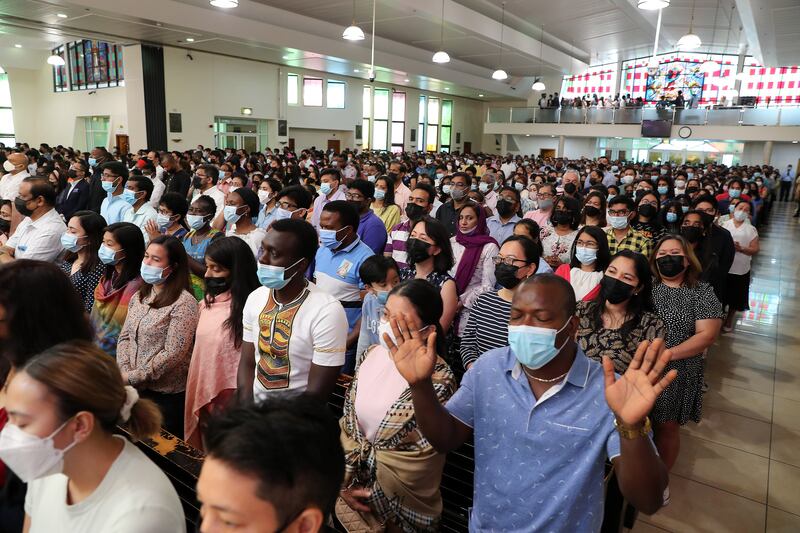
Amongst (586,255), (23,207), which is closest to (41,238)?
(23,207)

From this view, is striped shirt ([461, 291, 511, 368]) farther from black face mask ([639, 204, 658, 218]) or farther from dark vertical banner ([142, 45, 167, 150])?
dark vertical banner ([142, 45, 167, 150])

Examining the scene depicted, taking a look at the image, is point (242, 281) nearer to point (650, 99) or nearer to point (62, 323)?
point (62, 323)

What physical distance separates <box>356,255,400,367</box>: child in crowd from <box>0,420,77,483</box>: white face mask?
5.64 ft

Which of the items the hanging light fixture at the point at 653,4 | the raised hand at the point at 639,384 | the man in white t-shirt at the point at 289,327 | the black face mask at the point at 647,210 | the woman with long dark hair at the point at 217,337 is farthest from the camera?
the hanging light fixture at the point at 653,4

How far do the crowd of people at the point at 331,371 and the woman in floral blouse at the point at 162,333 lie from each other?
0.04 feet

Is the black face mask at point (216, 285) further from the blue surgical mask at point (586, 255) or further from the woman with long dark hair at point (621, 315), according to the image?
the blue surgical mask at point (586, 255)

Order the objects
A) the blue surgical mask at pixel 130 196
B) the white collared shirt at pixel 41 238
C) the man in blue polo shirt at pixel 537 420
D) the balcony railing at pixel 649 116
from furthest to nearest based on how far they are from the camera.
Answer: the balcony railing at pixel 649 116 < the blue surgical mask at pixel 130 196 < the white collared shirt at pixel 41 238 < the man in blue polo shirt at pixel 537 420

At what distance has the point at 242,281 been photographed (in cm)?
292

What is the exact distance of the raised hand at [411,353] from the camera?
1.58 metres

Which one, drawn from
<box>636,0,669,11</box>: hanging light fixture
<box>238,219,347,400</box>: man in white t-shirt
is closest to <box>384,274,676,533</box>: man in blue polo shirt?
<box>238,219,347,400</box>: man in white t-shirt

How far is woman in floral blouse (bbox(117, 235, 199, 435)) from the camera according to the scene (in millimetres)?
2717

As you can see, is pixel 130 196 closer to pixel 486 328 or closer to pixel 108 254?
pixel 108 254

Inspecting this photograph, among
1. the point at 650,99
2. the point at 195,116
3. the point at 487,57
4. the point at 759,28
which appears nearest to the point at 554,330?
the point at 759,28

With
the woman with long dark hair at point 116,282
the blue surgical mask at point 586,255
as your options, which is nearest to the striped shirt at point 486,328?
the blue surgical mask at point 586,255
